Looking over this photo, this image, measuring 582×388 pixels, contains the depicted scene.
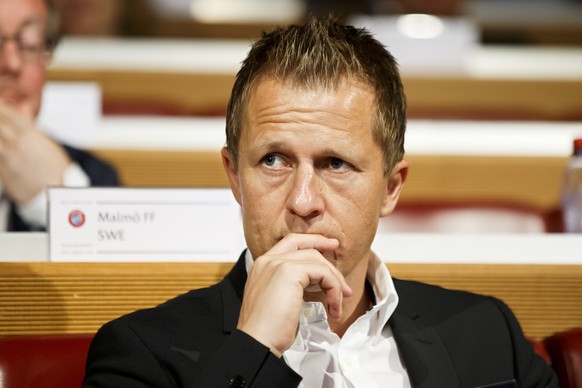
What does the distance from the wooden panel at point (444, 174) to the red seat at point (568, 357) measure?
1.20 meters

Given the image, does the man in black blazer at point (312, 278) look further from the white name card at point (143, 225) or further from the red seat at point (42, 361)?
the white name card at point (143, 225)

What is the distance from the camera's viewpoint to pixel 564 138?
300 cm

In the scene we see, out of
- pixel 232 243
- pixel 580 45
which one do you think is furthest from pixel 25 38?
pixel 580 45

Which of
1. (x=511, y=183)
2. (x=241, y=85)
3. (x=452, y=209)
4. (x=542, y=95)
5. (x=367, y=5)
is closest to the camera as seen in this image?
(x=241, y=85)

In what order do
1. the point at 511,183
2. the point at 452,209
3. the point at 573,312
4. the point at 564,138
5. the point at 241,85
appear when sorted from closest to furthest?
the point at 241,85 → the point at 573,312 → the point at 452,209 → the point at 511,183 → the point at 564,138

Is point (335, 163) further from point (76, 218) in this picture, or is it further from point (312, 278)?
point (76, 218)

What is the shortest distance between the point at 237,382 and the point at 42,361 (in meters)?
0.28

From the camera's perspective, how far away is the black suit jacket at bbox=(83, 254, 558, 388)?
3.76 feet

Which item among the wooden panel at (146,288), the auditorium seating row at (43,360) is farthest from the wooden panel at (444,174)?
the auditorium seating row at (43,360)

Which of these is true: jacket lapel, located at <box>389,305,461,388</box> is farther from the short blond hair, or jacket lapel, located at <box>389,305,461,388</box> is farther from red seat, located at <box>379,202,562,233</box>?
red seat, located at <box>379,202,562,233</box>

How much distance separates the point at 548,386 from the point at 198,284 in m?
0.51

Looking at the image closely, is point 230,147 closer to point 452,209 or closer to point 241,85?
point 241,85

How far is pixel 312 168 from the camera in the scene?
4.08ft

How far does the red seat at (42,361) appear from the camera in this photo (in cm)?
124
